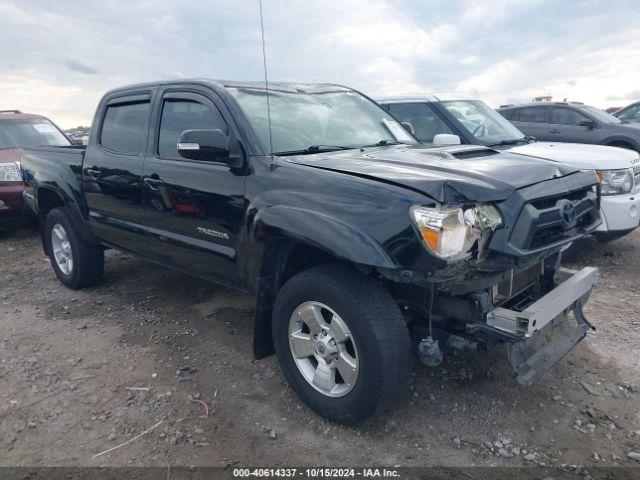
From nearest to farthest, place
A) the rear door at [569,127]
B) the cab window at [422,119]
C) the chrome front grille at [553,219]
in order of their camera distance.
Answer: the chrome front grille at [553,219], the cab window at [422,119], the rear door at [569,127]

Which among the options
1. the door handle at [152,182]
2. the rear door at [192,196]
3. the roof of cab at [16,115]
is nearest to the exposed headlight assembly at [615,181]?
the rear door at [192,196]

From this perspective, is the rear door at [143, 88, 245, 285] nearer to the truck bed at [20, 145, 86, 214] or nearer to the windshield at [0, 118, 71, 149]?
the truck bed at [20, 145, 86, 214]

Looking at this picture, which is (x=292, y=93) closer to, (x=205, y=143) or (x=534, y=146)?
(x=205, y=143)

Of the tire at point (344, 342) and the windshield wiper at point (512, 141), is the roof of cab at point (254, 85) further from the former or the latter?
the windshield wiper at point (512, 141)

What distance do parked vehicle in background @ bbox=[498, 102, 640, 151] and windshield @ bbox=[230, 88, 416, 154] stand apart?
6.86m

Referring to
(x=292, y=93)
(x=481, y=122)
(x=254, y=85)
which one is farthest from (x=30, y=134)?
(x=481, y=122)

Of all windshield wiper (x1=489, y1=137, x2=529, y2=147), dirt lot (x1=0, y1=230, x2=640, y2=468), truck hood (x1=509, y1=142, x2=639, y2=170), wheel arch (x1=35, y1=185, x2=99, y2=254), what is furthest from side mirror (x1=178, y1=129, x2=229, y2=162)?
windshield wiper (x1=489, y1=137, x2=529, y2=147)

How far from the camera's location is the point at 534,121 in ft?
33.4

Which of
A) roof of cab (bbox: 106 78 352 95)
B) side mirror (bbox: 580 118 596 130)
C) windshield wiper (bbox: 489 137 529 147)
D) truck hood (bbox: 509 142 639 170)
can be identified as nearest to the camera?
roof of cab (bbox: 106 78 352 95)

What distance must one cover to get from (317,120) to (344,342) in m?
1.69

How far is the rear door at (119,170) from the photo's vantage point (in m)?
4.18

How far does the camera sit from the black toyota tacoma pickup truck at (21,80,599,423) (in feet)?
8.35

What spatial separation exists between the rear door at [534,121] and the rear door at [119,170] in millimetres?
7979

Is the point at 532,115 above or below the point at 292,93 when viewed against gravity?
below
